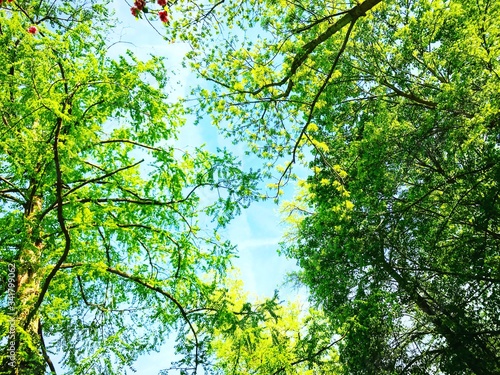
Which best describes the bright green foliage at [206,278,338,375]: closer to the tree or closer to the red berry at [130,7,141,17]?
the tree

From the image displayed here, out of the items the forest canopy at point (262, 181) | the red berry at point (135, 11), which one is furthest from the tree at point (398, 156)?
the red berry at point (135, 11)

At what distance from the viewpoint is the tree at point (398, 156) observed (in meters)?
7.43

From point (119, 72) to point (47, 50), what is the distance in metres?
0.93

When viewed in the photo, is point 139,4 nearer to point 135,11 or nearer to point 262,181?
point 135,11

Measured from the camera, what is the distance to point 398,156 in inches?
342

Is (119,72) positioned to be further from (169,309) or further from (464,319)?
(464,319)

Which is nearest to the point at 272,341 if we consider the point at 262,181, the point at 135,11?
the point at 262,181

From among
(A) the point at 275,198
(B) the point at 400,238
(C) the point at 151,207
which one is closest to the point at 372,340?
(B) the point at 400,238

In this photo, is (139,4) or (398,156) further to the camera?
(398,156)

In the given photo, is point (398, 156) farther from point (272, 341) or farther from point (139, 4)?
point (139, 4)

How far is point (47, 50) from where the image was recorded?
4.94 metres

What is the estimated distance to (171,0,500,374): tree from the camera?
7426 millimetres

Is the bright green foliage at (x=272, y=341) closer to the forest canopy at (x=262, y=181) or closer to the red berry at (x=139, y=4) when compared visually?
the forest canopy at (x=262, y=181)

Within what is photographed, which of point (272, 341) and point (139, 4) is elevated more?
point (139, 4)
